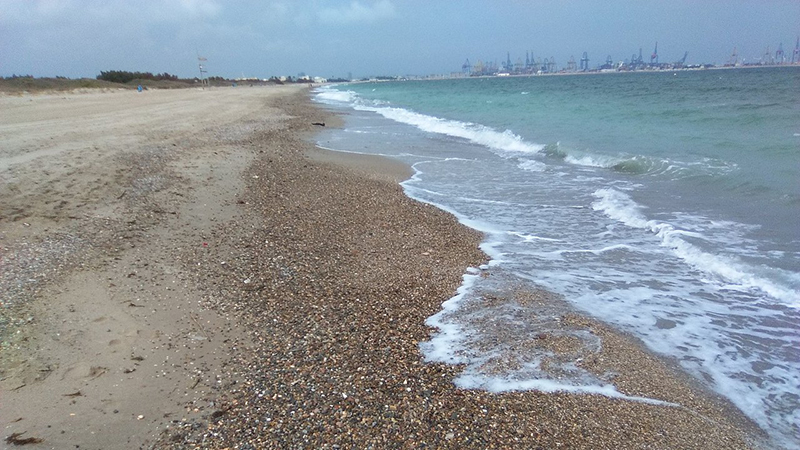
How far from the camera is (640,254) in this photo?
6.62m

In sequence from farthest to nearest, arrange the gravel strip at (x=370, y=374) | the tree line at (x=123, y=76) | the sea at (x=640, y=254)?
the tree line at (x=123, y=76)
the sea at (x=640, y=254)
the gravel strip at (x=370, y=374)

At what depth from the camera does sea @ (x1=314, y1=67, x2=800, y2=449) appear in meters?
3.98

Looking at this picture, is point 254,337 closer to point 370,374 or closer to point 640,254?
point 370,374

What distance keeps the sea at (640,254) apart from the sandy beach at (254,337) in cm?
27

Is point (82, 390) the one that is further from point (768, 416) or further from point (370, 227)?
point (768, 416)

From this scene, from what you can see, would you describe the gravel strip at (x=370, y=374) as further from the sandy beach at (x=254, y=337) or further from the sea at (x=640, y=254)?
the sea at (x=640, y=254)

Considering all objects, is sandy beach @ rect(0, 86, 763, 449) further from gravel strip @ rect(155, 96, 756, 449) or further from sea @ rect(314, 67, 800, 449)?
sea @ rect(314, 67, 800, 449)

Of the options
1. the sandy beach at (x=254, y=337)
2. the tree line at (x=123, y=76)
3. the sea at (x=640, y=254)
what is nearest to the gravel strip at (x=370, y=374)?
the sandy beach at (x=254, y=337)

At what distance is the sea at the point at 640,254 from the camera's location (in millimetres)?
3980

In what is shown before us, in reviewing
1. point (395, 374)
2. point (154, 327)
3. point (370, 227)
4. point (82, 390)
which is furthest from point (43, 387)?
point (370, 227)

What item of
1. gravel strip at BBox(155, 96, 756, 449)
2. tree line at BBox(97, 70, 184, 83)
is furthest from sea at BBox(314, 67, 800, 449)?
tree line at BBox(97, 70, 184, 83)

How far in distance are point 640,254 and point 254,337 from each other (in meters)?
5.48

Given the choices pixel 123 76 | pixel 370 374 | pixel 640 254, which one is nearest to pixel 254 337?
pixel 370 374

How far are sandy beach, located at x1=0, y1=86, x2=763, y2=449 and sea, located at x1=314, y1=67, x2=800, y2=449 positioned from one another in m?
0.27
